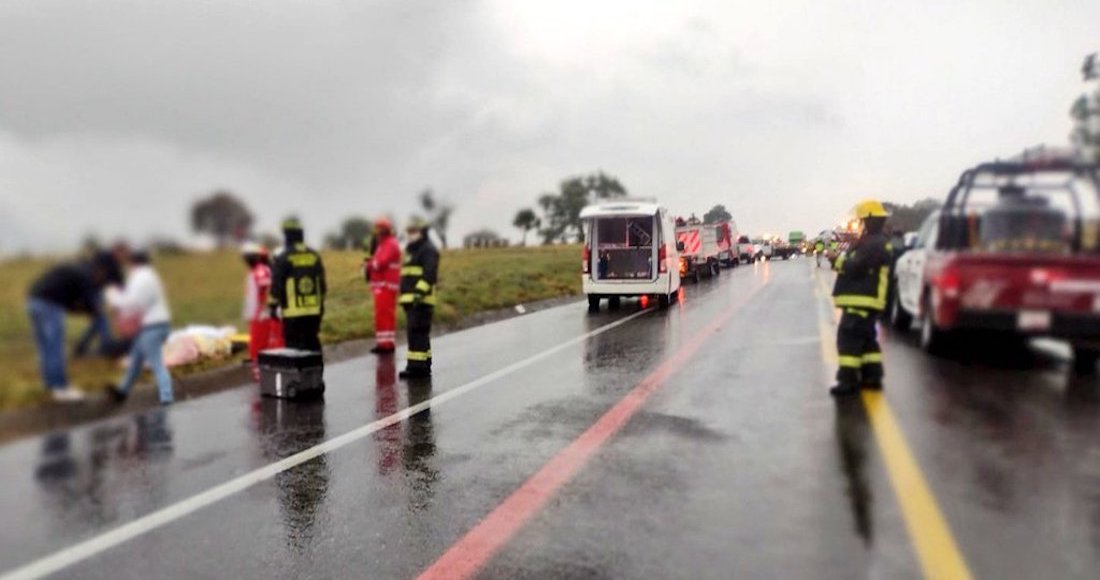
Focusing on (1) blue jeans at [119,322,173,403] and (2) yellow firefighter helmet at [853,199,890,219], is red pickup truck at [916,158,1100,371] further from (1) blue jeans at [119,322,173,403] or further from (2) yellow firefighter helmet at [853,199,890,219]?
(1) blue jeans at [119,322,173,403]

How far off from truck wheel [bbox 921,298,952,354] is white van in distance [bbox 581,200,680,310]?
16078 millimetres

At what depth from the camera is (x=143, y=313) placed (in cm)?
114

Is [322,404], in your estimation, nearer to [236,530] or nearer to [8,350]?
[236,530]

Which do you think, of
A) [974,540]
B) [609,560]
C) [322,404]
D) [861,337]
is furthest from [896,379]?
[322,404]

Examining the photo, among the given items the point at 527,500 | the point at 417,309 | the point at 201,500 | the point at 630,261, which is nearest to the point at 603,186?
the point at 527,500

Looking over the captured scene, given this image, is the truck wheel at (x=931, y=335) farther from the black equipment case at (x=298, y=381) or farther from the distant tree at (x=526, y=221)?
the black equipment case at (x=298, y=381)

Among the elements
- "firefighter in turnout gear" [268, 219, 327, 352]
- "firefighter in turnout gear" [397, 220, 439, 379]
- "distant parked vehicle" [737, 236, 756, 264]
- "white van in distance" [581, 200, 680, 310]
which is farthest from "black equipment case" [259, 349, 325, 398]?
"white van in distance" [581, 200, 680, 310]

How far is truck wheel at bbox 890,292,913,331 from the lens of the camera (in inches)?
76.8

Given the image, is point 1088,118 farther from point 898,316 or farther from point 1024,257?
point 898,316

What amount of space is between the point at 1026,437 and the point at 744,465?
83.1 inches

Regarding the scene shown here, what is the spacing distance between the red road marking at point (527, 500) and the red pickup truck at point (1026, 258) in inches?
149

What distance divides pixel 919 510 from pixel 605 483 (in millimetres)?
2405

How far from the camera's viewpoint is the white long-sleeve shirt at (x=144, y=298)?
42.6 inches

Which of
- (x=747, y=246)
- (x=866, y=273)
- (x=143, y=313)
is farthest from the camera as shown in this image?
(x=747, y=246)
